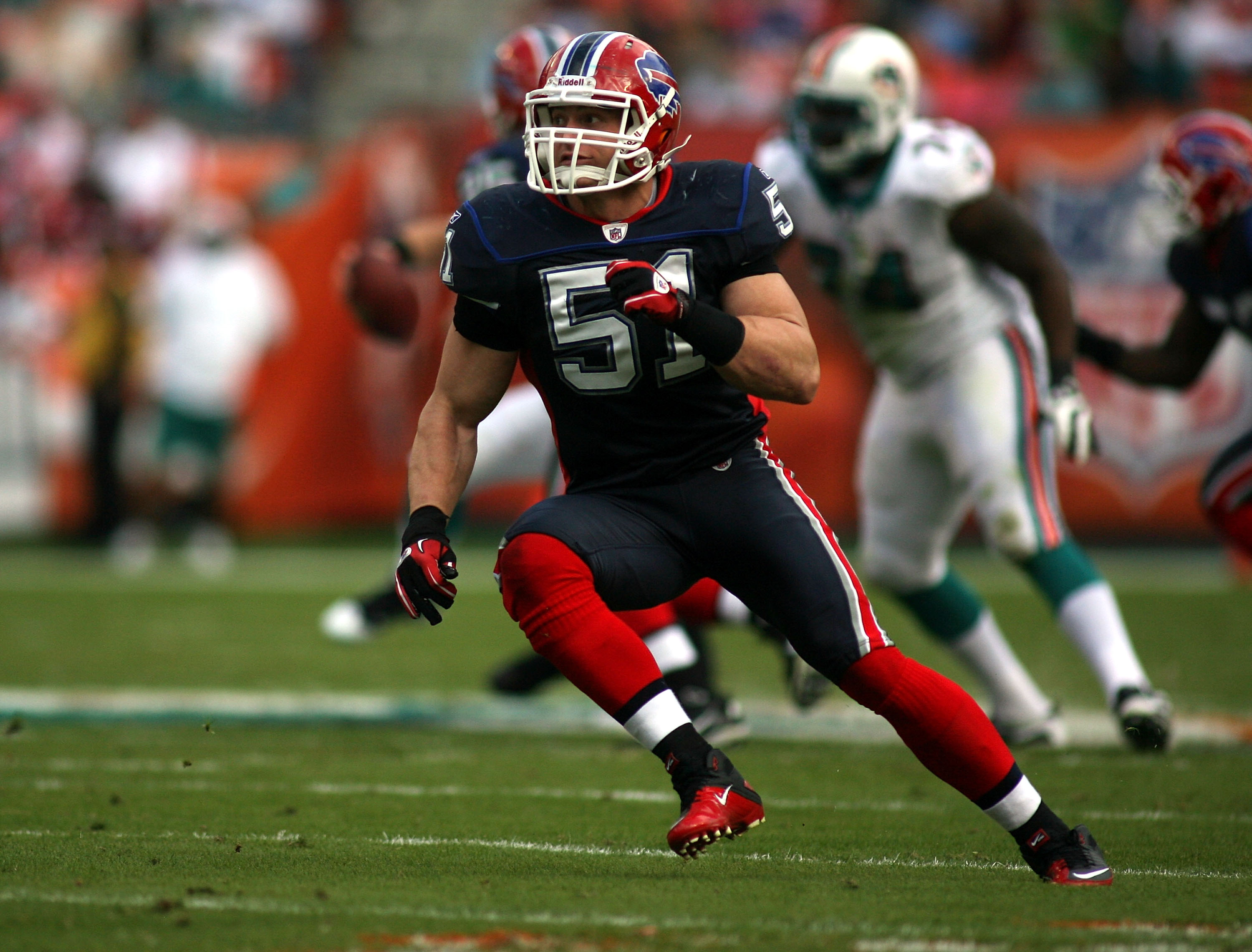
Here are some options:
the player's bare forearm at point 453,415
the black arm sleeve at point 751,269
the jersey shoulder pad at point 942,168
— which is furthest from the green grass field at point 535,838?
the jersey shoulder pad at point 942,168

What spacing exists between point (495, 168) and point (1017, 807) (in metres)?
2.78

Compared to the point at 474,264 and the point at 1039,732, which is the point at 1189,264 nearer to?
the point at 1039,732

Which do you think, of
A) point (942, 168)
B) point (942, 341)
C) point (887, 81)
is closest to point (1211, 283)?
point (942, 341)

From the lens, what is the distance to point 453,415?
3523 mm

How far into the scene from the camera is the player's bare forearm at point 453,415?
3.48 m

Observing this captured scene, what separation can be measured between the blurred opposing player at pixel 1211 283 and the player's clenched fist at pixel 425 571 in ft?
8.96


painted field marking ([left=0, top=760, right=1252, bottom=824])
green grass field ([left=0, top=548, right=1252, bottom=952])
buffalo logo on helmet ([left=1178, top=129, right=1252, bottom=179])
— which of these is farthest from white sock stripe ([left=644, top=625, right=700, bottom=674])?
buffalo logo on helmet ([left=1178, top=129, right=1252, bottom=179])

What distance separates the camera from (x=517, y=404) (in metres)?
5.70

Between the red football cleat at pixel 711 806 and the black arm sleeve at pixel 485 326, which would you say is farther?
the black arm sleeve at pixel 485 326

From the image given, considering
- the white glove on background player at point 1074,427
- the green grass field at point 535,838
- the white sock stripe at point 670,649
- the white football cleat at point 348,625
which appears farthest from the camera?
the white football cleat at point 348,625

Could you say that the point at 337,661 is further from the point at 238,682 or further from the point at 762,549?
the point at 762,549

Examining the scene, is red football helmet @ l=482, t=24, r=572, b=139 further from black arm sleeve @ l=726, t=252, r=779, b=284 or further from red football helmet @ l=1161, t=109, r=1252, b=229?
black arm sleeve @ l=726, t=252, r=779, b=284

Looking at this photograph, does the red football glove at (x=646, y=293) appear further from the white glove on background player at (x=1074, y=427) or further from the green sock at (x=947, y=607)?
the green sock at (x=947, y=607)

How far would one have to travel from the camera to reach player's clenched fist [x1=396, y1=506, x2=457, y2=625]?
10.8ft
